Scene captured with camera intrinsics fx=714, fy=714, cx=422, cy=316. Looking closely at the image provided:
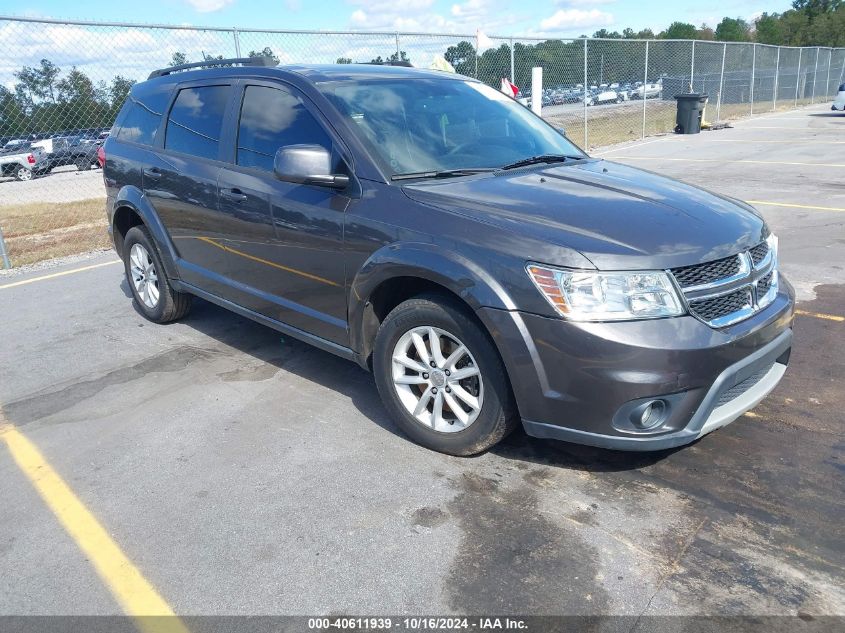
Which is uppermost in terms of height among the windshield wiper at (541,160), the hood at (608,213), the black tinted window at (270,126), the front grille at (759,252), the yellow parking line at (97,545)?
the black tinted window at (270,126)

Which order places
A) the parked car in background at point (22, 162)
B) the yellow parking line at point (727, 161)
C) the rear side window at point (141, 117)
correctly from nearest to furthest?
the rear side window at point (141, 117)
the parked car in background at point (22, 162)
the yellow parking line at point (727, 161)

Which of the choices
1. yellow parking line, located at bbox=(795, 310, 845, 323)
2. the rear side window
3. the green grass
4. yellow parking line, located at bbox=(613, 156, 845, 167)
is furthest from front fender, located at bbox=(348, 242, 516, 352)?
yellow parking line, located at bbox=(613, 156, 845, 167)

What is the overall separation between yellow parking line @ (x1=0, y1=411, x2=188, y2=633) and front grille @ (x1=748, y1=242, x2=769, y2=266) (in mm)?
2906

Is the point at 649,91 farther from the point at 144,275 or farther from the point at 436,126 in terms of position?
the point at 436,126

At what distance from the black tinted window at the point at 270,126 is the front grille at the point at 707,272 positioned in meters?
1.97

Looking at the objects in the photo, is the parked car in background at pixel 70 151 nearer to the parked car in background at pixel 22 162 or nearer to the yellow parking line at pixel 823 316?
the parked car in background at pixel 22 162

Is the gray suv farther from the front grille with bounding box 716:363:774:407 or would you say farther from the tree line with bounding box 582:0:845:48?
the tree line with bounding box 582:0:845:48

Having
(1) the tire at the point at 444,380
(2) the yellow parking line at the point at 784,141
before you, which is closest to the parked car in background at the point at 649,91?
(2) the yellow parking line at the point at 784,141

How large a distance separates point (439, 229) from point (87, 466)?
221cm

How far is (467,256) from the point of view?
3.21m

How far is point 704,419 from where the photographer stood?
10.0 feet

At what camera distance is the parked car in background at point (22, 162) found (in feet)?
36.9

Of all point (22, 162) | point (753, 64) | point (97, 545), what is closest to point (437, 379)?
point (97, 545)

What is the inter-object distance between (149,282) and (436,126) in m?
3.01
